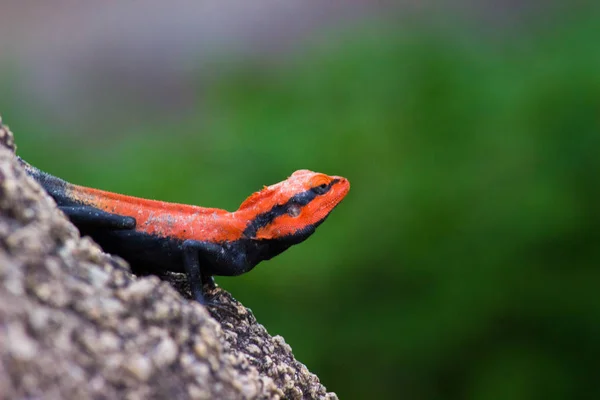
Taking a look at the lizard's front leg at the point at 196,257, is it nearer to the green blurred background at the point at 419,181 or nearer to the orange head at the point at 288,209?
the orange head at the point at 288,209

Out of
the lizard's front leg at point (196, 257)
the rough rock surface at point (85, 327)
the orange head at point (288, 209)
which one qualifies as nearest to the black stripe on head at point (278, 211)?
the orange head at point (288, 209)

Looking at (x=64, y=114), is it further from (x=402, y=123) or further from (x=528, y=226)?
(x=528, y=226)

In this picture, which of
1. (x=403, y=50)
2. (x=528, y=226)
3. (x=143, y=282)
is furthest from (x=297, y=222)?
(x=403, y=50)

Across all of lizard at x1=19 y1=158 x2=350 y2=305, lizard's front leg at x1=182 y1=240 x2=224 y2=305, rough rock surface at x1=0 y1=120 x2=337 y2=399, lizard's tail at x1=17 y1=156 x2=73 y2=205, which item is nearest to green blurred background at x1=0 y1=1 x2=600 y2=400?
lizard at x1=19 y1=158 x2=350 y2=305

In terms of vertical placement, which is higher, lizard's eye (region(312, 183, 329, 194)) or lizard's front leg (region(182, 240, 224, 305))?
lizard's eye (region(312, 183, 329, 194))

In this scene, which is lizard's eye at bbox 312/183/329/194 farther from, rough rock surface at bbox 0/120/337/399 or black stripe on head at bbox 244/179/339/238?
rough rock surface at bbox 0/120/337/399

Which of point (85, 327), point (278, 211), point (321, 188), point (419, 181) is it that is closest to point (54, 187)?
point (278, 211)
